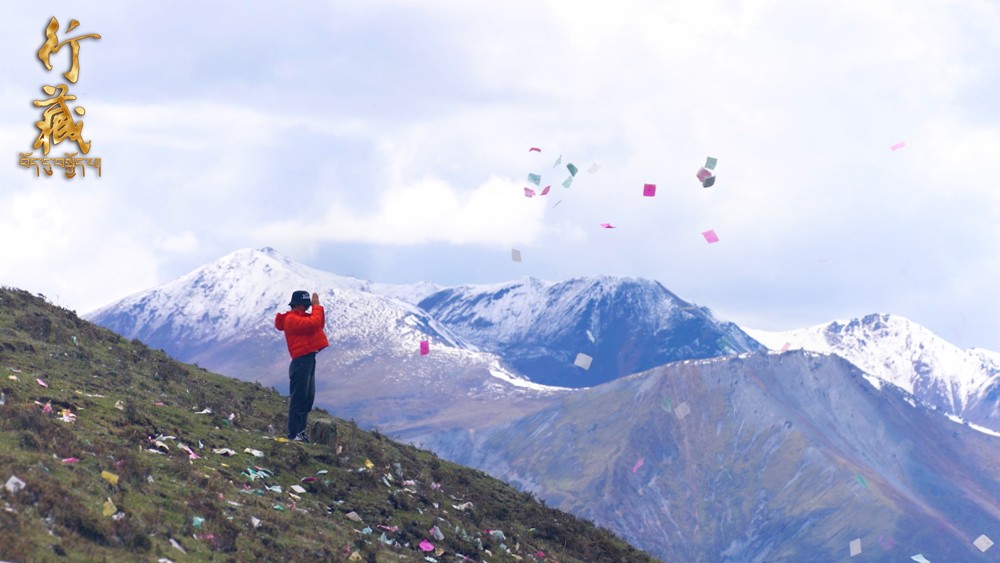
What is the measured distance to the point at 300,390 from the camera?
3700 centimetres

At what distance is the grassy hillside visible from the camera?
987 inches

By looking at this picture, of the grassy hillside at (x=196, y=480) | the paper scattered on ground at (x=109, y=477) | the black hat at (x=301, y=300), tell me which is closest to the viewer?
the grassy hillside at (x=196, y=480)

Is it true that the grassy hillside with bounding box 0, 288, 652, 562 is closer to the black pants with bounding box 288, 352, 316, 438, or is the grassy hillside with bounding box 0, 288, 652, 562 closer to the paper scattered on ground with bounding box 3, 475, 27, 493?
the paper scattered on ground with bounding box 3, 475, 27, 493

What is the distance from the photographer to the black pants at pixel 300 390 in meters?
36.3

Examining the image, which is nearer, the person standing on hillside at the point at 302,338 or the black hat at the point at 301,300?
the person standing on hillside at the point at 302,338

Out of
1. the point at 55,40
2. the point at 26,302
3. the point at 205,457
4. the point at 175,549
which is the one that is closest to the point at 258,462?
the point at 205,457

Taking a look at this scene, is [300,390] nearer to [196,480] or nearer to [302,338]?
[302,338]

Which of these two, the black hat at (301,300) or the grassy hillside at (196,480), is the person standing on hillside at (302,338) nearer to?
the black hat at (301,300)

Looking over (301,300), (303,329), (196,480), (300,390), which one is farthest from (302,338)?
(196,480)

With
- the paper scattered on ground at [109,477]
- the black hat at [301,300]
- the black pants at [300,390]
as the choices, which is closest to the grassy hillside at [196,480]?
the paper scattered on ground at [109,477]

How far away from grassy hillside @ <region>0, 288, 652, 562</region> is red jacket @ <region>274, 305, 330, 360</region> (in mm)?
2850

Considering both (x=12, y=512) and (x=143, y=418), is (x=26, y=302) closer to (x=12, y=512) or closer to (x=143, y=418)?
(x=143, y=418)

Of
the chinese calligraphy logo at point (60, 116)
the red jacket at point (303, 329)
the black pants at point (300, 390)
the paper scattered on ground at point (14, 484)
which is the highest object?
the chinese calligraphy logo at point (60, 116)

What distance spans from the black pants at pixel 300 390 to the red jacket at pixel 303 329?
0.84 feet
